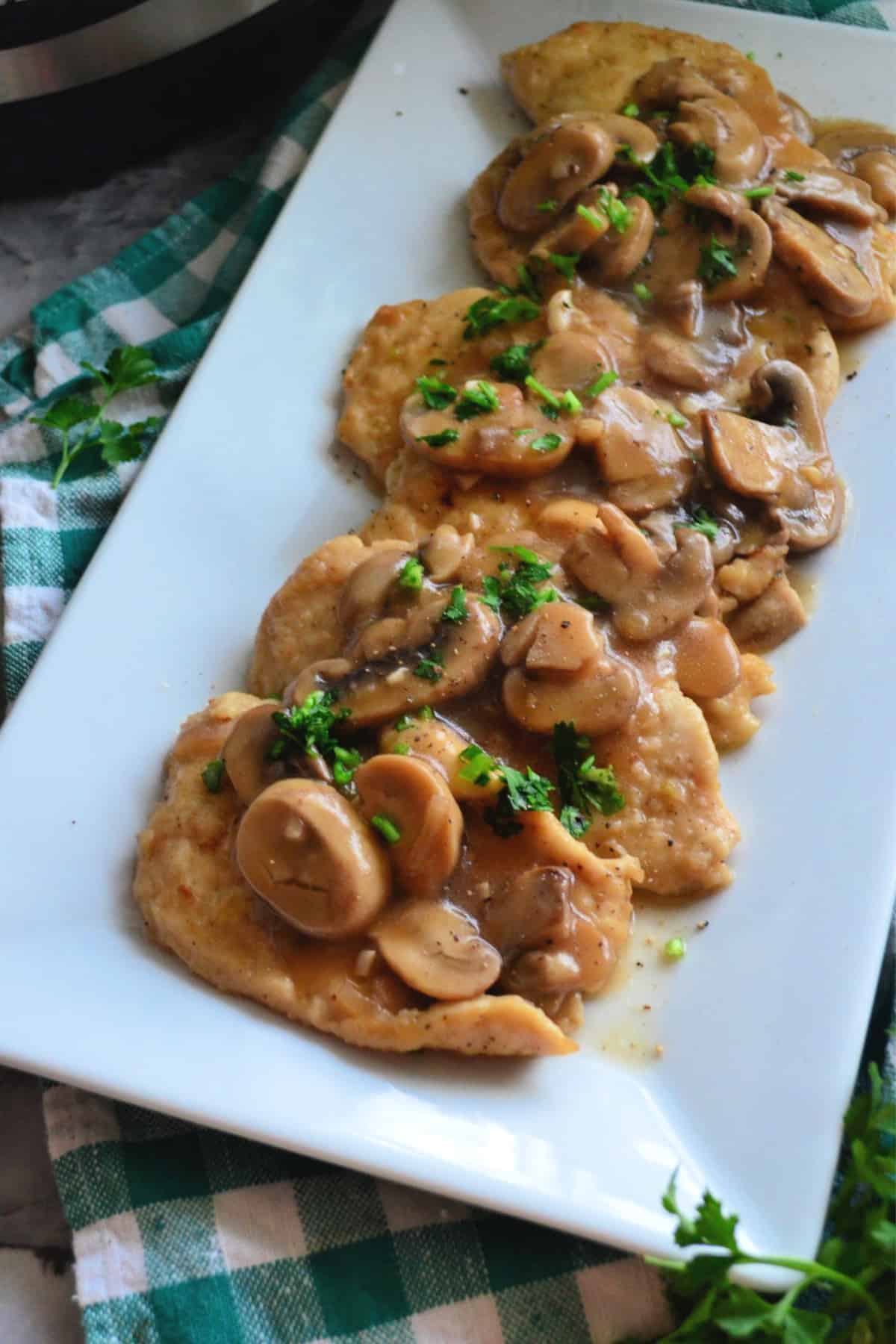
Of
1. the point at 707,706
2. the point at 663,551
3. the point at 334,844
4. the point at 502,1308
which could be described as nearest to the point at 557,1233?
the point at 502,1308

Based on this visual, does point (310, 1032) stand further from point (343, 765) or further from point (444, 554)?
point (444, 554)

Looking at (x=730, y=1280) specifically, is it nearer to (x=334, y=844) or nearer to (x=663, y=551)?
(x=334, y=844)

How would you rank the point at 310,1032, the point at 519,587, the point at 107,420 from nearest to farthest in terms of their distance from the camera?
the point at 310,1032, the point at 519,587, the point at 107,420

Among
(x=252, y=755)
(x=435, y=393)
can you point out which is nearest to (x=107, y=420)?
(x=435, y=393)

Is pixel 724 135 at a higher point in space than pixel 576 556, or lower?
higher

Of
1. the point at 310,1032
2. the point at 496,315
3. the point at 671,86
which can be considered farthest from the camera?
the point at 671,86
